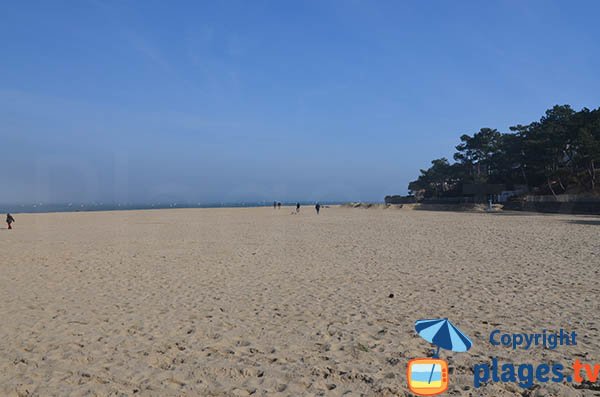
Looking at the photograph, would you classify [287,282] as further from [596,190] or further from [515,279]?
[596,190]

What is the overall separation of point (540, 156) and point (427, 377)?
51.6 meters

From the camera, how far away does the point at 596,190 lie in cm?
4025

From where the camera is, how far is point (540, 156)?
4709 cm

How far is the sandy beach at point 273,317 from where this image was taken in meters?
4.35

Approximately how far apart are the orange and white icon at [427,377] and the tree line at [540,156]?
4368 cm

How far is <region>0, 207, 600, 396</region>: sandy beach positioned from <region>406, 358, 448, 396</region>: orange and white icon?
13 cm

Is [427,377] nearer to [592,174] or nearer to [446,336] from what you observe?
[446,336]

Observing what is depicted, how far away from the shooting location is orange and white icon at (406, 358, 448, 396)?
13.2ft
